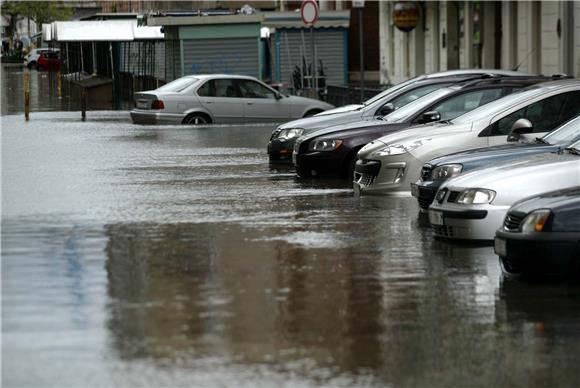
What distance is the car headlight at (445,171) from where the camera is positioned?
44.9ft

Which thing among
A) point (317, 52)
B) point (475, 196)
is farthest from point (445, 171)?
point (317, 52)

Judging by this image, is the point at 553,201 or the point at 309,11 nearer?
the point at 553,201

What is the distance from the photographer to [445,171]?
45.5 ft

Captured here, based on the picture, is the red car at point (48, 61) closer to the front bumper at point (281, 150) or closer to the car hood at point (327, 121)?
the front bumper at point (281, 150)

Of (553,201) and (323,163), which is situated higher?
(553,201)

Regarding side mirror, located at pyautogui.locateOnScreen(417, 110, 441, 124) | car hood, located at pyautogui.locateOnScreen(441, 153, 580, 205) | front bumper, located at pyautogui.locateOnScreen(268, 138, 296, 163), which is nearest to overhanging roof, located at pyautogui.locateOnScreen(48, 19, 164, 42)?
front bumper, located at pyautogui.locateOnScreen(268, 138, 296, 163)

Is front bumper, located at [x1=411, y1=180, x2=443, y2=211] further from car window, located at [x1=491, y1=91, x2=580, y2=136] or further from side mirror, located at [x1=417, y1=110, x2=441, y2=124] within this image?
side mirror, located at [x1=417, y1=110, x2=441, y2=124]

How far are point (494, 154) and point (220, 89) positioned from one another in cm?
1909

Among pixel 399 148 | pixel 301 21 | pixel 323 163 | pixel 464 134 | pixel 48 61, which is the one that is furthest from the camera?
pixel 48 61

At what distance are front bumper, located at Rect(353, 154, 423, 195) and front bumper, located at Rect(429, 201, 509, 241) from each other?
3.03m

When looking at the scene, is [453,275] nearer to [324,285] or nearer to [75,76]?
[324,285]

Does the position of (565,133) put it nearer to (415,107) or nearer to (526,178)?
(526,178)

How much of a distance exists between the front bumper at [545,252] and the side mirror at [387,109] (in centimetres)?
984

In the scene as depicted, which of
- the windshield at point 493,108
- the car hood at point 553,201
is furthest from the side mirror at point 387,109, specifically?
the car hood at point 553,201
